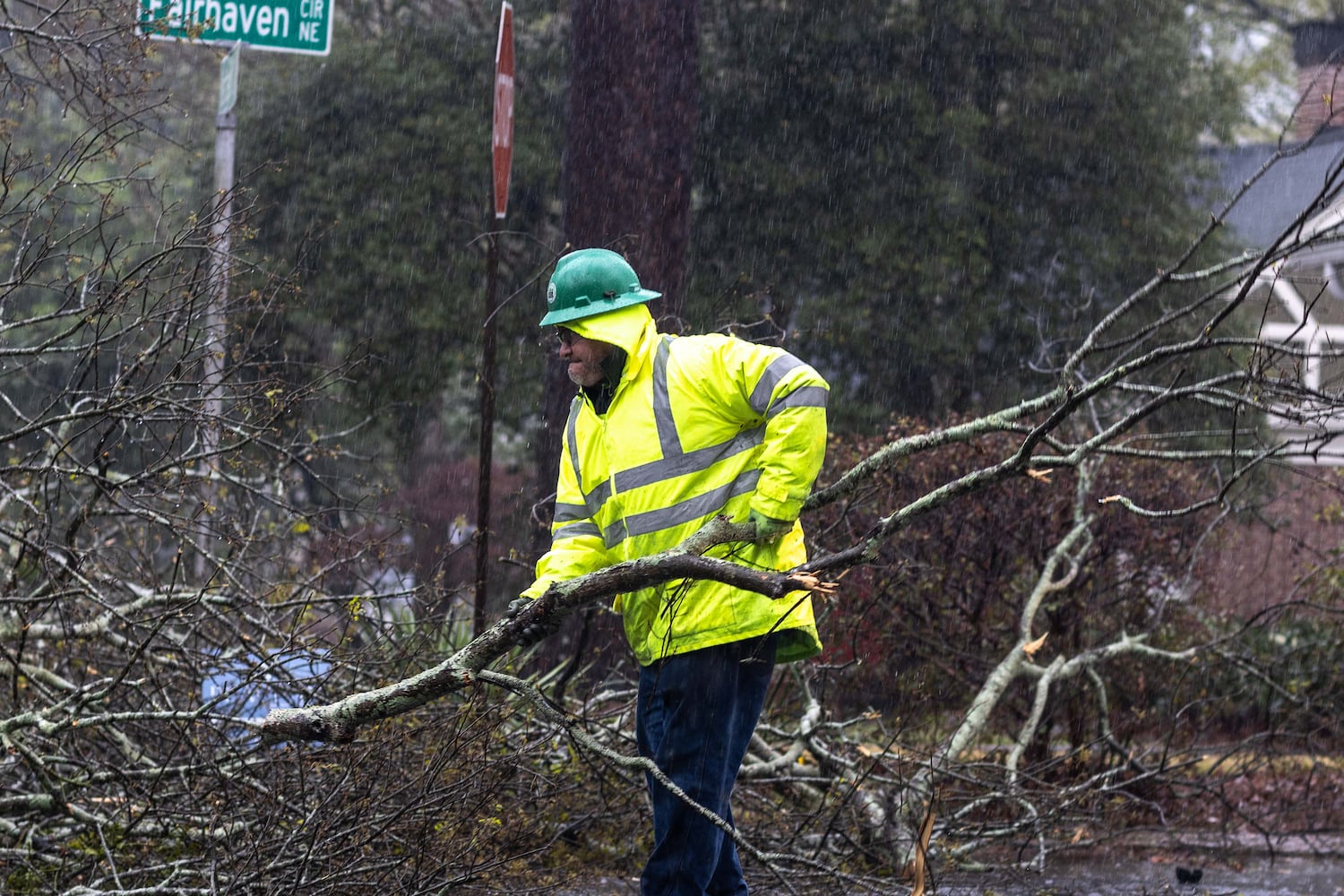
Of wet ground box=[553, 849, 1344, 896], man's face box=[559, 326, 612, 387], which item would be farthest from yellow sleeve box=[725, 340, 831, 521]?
wet ground box=[553, 849, 1344, 896]

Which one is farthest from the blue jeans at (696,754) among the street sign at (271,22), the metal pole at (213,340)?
the street sign at (271,22)

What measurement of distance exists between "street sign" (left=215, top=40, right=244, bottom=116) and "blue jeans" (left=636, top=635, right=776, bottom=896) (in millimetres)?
5115

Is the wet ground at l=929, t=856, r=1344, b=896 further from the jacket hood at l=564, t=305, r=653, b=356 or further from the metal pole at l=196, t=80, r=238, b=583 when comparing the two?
the metal pole at l=196, t=80, r=238, b=583

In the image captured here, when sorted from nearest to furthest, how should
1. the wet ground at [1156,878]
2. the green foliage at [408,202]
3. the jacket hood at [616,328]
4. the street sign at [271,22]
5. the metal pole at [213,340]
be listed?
1. the jacket hood at [616,328]
2. the metal pole at [213,340]
3. the wet ground at [1156,878]
4. the street sign at [271,22]
5. the green foliage at [408,202]

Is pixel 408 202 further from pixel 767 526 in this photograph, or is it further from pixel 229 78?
pixel 767 526

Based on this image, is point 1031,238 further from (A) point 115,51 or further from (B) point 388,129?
(A) point 115,51

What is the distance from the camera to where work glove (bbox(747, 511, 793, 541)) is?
381cm

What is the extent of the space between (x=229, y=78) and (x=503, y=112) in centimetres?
279

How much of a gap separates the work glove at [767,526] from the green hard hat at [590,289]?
0.69m

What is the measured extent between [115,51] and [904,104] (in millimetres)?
7751

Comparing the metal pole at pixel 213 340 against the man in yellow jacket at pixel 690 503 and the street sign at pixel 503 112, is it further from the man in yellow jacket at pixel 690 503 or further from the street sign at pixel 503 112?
the man in yellow jacket at pixel 690 503

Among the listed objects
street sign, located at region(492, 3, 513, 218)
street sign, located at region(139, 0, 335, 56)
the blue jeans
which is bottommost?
the blue jeans

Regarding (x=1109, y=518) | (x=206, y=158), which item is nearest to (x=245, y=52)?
(x=206, y=158)

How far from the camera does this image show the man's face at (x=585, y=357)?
407 cm
